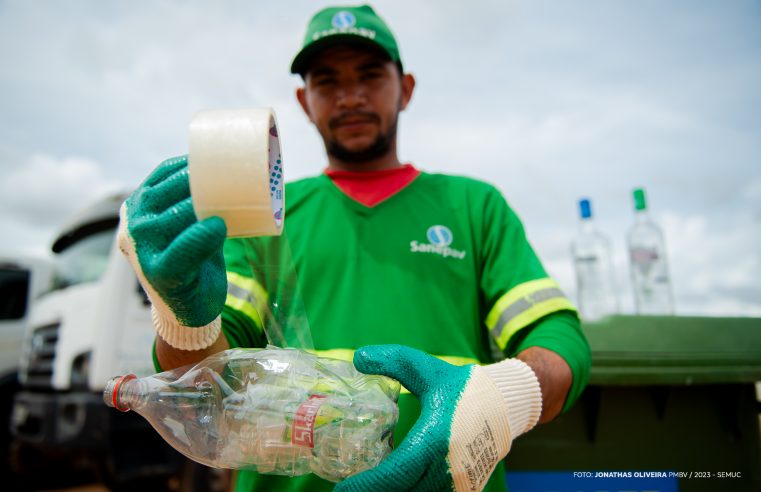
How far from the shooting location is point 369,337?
1.66 metres

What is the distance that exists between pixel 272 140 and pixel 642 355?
2.21m

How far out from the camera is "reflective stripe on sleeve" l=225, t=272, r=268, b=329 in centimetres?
164

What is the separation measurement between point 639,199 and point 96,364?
Result: 433 centimetres

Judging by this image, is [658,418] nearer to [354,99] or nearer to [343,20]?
[354,99]

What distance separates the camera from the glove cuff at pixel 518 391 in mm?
1265

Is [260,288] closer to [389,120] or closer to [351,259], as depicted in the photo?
[351,259]

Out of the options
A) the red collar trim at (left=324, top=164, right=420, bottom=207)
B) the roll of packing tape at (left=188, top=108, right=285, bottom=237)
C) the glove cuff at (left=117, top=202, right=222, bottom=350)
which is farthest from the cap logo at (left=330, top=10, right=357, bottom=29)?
the glove cuff at (left=117, top=202, right=222, bottom=350)

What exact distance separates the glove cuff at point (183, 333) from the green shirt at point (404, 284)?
260 millimetres

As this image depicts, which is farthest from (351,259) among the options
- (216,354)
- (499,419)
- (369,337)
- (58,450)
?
(58,450)

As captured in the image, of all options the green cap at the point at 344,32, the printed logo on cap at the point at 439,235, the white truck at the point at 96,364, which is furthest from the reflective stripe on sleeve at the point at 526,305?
the white truck at the point at 96,364

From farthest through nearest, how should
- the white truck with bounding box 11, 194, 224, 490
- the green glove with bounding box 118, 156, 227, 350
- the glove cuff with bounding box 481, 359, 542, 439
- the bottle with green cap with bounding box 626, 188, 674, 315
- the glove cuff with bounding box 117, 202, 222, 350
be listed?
the white truck with bounding box 11, 194, 224, 490
the bottle with green cap with bounding box 626, 188, 674, 315
the glove cuff with bounding box 481, 359, 542, 439
the glove cuff with bounding box 117, 202, 222, 350
the green glove with bounding box 118, 156, 227, 350

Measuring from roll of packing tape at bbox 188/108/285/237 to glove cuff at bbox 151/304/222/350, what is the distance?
0.30m

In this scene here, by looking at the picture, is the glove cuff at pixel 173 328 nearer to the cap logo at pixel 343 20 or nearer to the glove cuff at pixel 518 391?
the glove cuff at pixel 518 391

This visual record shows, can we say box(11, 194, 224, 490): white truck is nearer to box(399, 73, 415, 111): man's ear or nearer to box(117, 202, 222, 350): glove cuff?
box(399, 73, 415, 111): man's ear
